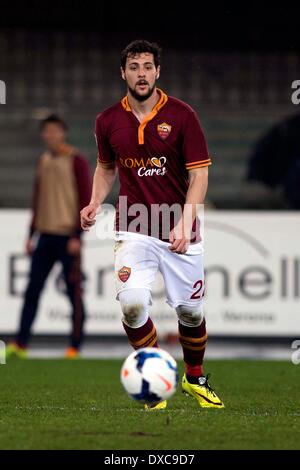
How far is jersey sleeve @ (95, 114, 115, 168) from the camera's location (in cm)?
795

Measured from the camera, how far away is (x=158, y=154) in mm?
7738

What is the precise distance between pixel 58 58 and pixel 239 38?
2.47 m

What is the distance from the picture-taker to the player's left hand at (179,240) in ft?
24.2

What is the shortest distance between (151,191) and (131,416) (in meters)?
1.48

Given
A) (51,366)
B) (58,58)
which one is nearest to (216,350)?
(51,366)

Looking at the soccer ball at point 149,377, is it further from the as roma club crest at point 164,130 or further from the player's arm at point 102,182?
the as roma club crest at point 164,130

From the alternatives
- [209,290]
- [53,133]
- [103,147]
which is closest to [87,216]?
[103,147]

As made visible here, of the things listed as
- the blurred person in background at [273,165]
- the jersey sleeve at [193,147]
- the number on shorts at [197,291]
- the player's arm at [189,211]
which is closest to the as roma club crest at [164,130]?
the jersey sleeve at [193,147]

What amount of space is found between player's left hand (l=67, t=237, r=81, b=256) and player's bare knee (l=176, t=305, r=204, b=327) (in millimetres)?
4933

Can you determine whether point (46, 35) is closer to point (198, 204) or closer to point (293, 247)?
point (293, 247)

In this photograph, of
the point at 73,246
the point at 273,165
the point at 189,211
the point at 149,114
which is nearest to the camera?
the point at 189,211

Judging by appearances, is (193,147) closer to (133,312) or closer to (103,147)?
(103,147)

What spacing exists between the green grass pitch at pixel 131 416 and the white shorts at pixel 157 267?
732 millimetres

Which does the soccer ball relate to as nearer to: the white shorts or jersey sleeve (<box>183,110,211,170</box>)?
the white shorts
